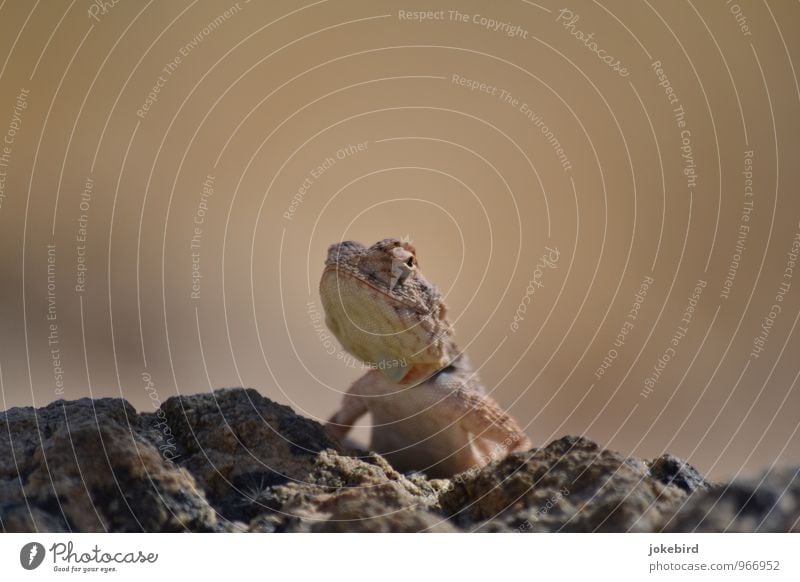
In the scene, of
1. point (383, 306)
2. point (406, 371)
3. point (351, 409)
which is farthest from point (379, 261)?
point (351, 409)

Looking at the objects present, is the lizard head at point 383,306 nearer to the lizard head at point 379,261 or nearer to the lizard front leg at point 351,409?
the lizard head at point 379,261

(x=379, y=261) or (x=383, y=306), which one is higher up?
(x=379, y=261)

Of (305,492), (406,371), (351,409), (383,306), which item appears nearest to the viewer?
(305,492)

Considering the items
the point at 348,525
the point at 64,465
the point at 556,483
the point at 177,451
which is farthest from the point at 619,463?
the point at 64,465
